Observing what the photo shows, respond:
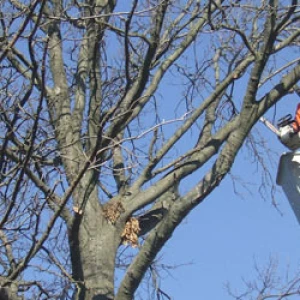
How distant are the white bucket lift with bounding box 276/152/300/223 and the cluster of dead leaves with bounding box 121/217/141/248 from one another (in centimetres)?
171

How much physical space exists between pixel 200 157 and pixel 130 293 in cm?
134

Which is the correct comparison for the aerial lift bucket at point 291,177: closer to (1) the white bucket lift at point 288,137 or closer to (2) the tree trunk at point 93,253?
(1) the white bucket lift at point 288,137

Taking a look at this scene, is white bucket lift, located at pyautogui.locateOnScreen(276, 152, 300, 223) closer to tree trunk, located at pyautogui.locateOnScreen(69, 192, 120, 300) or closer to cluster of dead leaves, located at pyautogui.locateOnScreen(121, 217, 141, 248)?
tree trunk, located at pyautogui.locateOnScreen(69, 192, 120, 300)

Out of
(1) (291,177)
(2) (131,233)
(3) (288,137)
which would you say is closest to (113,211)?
(2) (131,233)

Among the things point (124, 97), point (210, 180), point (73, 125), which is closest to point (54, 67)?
point (73, 125)

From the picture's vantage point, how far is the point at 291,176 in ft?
16.3

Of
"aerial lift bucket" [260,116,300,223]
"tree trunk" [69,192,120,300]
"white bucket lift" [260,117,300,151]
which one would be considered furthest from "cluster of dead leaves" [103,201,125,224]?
"aerial lift bucket" [260,116,300,223]

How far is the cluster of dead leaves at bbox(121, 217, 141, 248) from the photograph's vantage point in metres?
6.38

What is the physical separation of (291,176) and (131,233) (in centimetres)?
183

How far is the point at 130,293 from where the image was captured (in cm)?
568

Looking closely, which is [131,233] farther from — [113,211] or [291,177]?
[291,177]

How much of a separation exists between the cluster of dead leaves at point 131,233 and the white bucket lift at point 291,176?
1712mm

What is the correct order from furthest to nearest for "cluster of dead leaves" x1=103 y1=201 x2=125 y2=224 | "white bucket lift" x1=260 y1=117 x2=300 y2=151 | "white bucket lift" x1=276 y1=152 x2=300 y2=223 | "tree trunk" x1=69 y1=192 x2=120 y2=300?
1. "cluster of dead leaves" x1=103 y1=201 x2=125 y2=224
2. "tree trunk" x1=69 y1=192 x2=120 y2=300
3. "white bucket lift" x1=260 y1=117 x2=300 y2=151
4. "white bucket lift" x1=276 y1=152 x2=300 y2=223

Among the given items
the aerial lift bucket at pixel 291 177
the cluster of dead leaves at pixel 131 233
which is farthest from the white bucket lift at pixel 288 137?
the cluster of dead leaves at pixel 131 233
